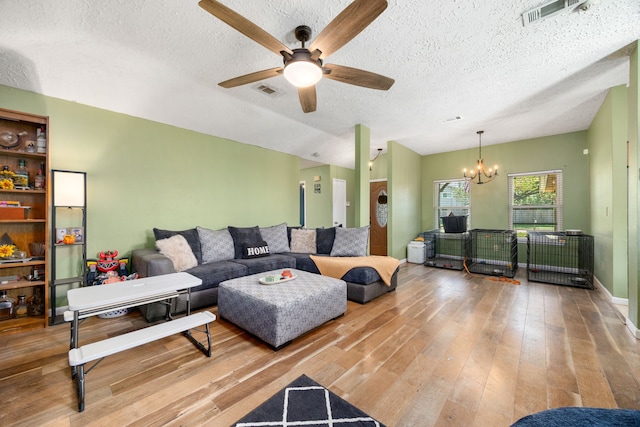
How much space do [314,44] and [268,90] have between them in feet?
5.30

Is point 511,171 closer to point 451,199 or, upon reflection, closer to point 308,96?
point 451,199

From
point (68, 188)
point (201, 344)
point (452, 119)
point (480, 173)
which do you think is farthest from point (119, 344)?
point (480, 173)

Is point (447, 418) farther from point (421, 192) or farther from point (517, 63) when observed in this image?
point (421, 192)

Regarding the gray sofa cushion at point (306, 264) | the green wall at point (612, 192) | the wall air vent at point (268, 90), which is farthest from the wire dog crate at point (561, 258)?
the wall air vent at point (268, 90)

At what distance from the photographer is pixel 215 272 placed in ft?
10.4

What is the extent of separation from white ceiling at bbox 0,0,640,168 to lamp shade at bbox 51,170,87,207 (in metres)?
0.95

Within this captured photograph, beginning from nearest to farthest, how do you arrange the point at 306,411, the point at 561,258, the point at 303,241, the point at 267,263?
the point at 306,411, the point at 267,263, the point at 303,241, the point at 561,258

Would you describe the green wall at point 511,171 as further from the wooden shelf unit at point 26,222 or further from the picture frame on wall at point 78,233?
the wooden shelf unit at point 26,222

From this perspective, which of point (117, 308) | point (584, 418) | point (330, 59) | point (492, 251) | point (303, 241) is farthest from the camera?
point (492, 251)

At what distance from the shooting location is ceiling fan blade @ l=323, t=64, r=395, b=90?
207 cm

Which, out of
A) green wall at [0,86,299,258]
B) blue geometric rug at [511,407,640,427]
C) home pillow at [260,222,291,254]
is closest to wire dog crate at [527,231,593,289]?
home pillow at [260,222,291,254]

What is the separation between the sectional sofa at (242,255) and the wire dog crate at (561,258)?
309cm

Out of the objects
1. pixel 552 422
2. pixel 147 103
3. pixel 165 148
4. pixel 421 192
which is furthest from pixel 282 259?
pixel 421 192

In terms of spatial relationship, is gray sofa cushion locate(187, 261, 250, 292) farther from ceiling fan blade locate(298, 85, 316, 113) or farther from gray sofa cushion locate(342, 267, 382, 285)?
ceiling fan blade locate(298, 85, 316, 113)
